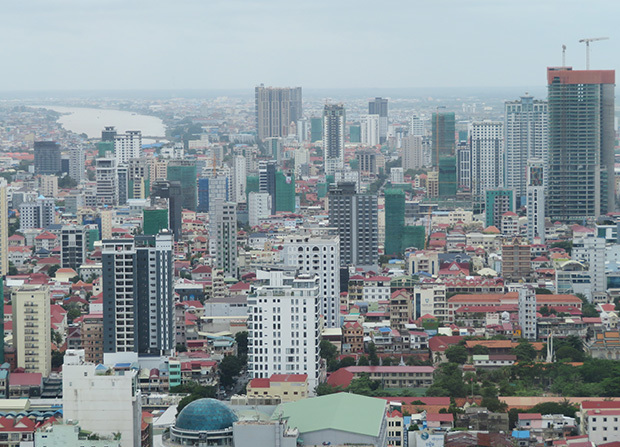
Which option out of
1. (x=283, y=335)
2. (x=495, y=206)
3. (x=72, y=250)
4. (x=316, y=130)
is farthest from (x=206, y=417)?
(x=316, y=130)

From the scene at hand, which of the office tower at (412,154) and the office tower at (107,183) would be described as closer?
the office tower at (107,183)

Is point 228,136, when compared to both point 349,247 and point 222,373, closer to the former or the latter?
point 349,247

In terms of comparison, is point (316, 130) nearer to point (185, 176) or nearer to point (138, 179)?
point (138, 179)

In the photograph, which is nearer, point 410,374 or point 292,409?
point 292,409

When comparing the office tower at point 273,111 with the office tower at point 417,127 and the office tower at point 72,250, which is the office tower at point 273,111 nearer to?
the office tower at point 417,127

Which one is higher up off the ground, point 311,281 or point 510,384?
point 311,281

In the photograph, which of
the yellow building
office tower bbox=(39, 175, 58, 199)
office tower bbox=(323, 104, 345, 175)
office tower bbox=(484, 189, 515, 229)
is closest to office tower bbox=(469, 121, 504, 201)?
office tower bbox=(323, 104, 345, 175)

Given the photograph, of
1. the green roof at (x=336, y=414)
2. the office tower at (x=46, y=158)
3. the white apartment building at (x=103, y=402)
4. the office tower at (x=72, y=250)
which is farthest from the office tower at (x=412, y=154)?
the white apartment building at (x=103, y=402)

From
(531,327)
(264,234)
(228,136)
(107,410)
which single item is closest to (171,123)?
(228,136)
